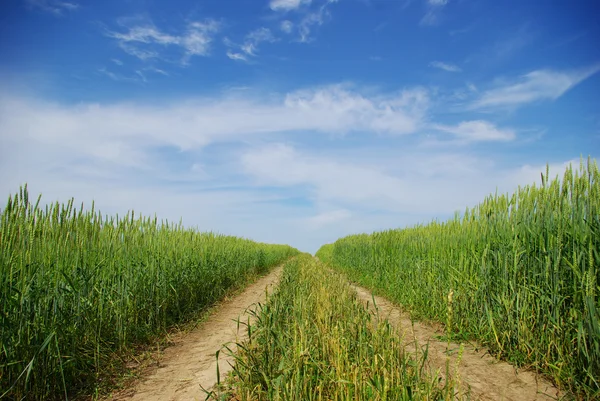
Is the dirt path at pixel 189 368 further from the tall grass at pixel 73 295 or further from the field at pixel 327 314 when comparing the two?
the tall grass at pixel 73 295

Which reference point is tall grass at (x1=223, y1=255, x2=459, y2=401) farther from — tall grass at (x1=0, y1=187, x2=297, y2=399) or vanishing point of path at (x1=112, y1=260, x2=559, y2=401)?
tall grass at (x1=0, y1=187, x2=297, y2=399)

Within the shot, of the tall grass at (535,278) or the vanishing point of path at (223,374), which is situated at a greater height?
the tall grass at (535,278)

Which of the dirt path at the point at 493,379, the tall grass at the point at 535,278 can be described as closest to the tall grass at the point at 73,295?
the dirt path at the point at 493,379

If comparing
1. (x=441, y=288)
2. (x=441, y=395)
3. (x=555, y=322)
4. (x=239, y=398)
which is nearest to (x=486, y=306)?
(x=555, y=322)

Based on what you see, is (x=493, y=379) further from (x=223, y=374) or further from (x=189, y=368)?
(x=189, y=368)

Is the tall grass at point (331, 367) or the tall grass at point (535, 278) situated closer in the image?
the tall grass at point (331, 367)

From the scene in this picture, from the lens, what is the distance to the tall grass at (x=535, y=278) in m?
4.40

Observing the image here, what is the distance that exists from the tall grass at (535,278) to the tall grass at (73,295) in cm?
597

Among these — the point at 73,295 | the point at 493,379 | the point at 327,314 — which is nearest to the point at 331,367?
the point at 327,314

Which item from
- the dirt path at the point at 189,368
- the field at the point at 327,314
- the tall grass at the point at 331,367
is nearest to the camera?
the tall grass at the point at 331,367

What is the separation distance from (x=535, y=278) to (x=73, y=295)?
22.8ft

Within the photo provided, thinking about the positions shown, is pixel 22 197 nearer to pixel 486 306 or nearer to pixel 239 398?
pixel 239 398

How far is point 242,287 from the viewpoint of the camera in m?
13.6

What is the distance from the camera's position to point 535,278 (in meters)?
5.33
